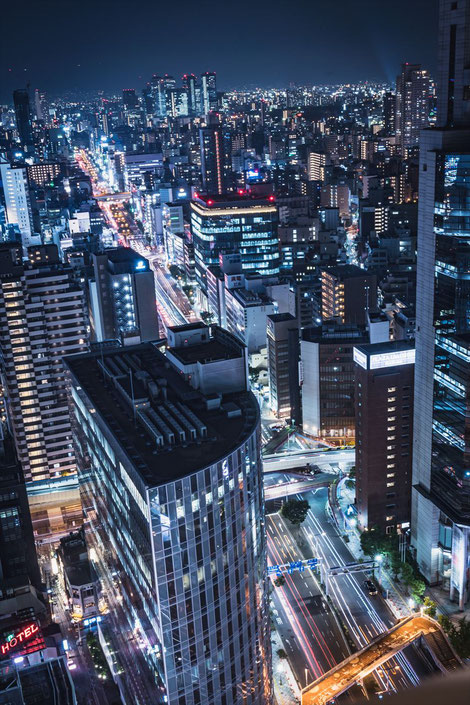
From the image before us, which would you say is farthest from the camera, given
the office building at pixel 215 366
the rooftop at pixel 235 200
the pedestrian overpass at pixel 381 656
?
the rooftop at pixel 235 200

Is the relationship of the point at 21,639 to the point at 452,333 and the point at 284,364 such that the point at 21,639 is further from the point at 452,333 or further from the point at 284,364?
the point at 284,364

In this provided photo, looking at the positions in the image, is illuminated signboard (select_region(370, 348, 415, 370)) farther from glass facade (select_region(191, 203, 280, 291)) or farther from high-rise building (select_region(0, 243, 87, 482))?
glass facade (select_region(191, 203, 280, 291))

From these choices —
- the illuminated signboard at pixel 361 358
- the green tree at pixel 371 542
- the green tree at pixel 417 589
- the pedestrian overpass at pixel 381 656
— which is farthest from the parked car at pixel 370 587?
the illuminated signboard at pixel 361 358

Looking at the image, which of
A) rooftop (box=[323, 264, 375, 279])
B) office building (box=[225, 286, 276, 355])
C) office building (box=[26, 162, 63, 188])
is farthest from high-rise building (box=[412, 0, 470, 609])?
office building (box=[26, 162, 63, 188])

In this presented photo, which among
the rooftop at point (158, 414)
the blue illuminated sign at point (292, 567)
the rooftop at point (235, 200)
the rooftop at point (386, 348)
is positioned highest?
the rooftop at point (235, 200)

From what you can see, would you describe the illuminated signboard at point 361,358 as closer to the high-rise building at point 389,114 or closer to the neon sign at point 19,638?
the neon sign at point 19,638

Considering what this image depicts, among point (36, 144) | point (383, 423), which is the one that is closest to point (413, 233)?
point (383, 423)
